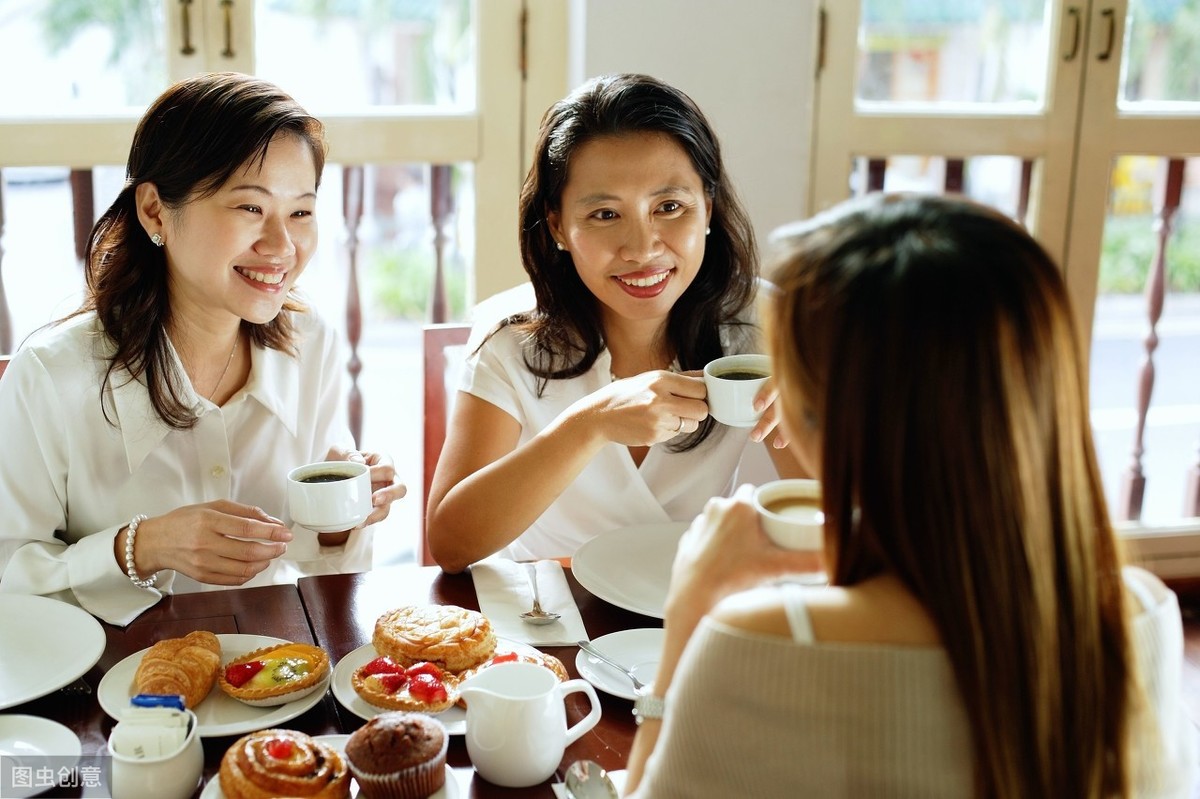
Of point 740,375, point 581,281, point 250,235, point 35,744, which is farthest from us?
point 581,281

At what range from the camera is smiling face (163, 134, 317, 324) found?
1717 mm

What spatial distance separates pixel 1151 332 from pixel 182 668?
2919 millimetres

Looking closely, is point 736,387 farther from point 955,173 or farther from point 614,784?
point 955,173

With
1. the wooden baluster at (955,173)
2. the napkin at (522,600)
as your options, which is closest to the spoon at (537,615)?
the napkin at (522,600)

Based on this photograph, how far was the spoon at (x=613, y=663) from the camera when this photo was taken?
130 cm

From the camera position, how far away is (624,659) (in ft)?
4.48

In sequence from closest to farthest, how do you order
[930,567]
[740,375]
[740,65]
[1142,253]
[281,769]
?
[930,567] < [281,769] < [740,375] < [740,65] < [1142,253]

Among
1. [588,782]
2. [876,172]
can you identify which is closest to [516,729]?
[588,782]

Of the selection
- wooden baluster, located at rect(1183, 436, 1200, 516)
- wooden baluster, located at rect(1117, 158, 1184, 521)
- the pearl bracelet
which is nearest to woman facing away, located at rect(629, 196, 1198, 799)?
the pearl bracelet

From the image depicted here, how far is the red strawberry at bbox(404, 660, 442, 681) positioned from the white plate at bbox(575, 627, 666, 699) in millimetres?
163

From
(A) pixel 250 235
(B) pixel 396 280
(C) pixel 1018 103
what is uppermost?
(C) pixel 1018 103

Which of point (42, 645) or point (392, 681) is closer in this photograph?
point (392, 681)

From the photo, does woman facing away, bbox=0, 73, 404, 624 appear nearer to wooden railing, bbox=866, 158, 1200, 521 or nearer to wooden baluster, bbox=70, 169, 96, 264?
wooden baluster, bbox=70, 169, 96, 264

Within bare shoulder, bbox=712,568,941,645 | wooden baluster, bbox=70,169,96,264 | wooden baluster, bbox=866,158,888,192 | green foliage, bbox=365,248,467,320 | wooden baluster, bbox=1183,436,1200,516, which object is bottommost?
wooden baluster, bbox=1183,436,1200,516
